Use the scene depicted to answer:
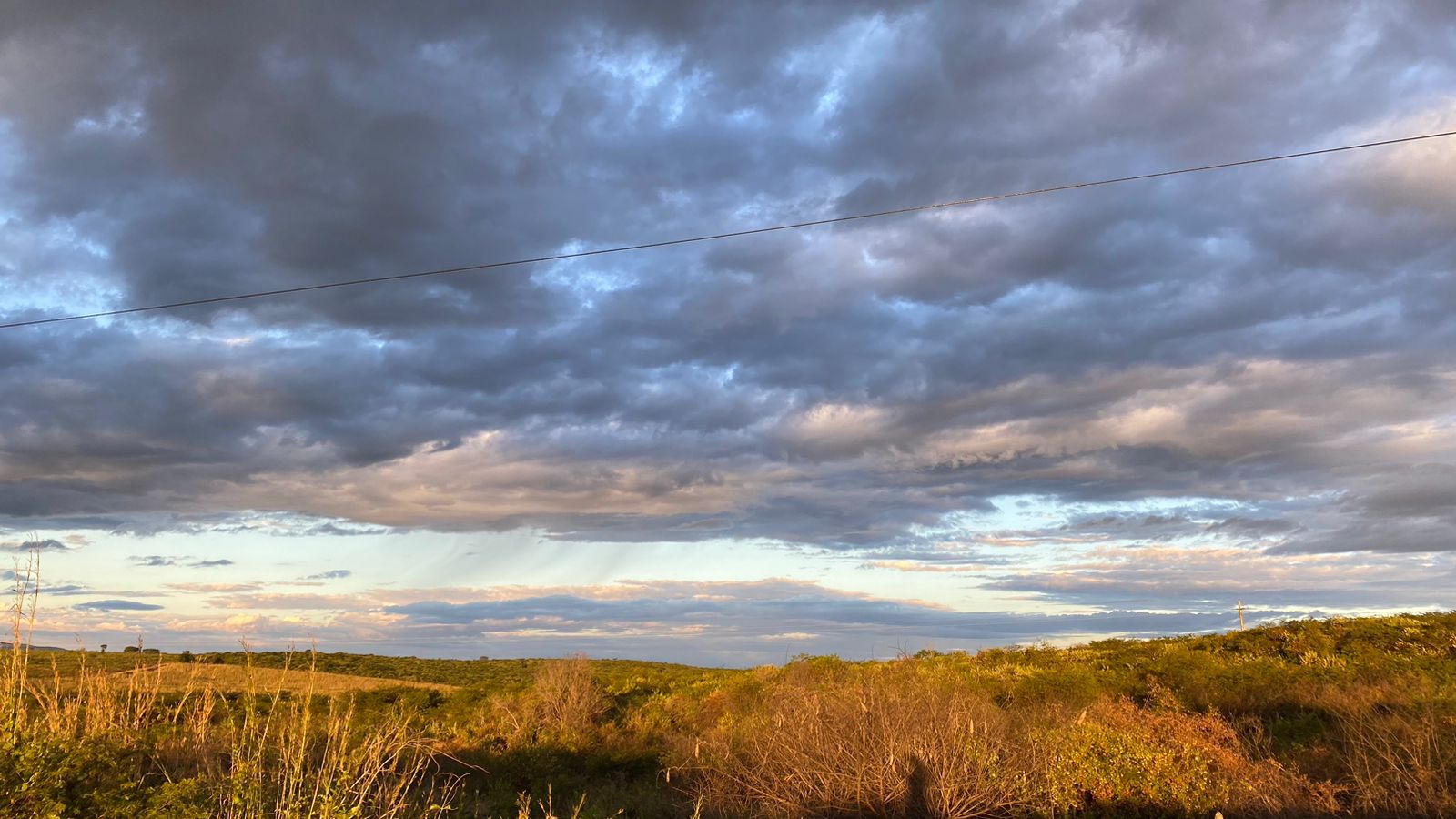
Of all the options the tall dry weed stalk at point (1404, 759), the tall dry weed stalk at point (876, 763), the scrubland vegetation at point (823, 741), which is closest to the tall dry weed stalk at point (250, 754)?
the scrubland vegetation at point (823, 741)

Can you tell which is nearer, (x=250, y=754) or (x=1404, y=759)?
(x=250, y=754)

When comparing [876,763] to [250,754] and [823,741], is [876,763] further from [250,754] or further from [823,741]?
[250,754]

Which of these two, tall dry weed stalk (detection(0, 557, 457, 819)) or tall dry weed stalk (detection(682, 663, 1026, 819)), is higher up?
tall dry weed stalk (detection(0, 557, 457, 819))

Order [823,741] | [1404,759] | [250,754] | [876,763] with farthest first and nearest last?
[823,741]
[1404,759]
[876,763]
[250,754]

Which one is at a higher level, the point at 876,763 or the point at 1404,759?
the point at 876,763

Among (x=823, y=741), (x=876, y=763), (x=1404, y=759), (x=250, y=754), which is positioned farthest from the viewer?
(x=823, y=741)

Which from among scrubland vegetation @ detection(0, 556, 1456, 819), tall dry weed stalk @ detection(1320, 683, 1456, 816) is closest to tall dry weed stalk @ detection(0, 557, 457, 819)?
scrubland vegetation @ detection(0, 556, 1456, 819)

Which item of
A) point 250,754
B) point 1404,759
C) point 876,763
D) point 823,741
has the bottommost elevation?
point 1404,759

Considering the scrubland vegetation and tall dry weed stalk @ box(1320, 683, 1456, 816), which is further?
tall dry weed stalk @ box(1320, 683, 1456, 816)

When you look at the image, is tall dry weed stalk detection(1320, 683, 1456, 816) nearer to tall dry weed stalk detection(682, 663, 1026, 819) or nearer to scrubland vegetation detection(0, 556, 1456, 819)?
scrubland vegetation detection(0, 556, 1456, 819)

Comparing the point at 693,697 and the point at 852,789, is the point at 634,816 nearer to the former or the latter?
the point at 852,789

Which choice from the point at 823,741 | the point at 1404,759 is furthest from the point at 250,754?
the point at 1404,759

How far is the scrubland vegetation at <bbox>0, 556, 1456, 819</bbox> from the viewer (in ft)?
28.3

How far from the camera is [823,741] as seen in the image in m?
17.8
